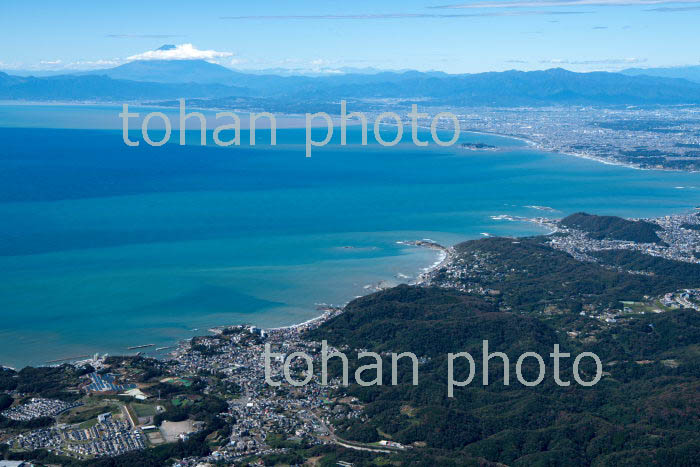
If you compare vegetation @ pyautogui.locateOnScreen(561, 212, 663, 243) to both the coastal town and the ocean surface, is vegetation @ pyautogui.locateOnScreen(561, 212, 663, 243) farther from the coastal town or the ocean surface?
the coastal town

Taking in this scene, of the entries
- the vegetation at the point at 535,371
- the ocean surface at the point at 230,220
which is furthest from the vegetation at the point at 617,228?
the vegetation at the point at 535,371

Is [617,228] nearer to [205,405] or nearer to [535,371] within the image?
[535,371]

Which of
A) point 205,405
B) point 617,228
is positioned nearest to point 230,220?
point 617,228

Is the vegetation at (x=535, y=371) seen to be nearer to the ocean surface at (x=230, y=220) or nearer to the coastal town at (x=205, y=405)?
the coastal town at (x=205, y=405)

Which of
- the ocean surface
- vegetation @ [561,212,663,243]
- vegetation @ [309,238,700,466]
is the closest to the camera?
vegetation @ [309,238,700,466]

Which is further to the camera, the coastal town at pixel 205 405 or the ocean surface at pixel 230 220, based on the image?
the ocean surface at pixel 230 220

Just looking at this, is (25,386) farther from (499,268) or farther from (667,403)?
(499,268)

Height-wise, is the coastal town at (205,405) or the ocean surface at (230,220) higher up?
the ocean surface at (230,220)

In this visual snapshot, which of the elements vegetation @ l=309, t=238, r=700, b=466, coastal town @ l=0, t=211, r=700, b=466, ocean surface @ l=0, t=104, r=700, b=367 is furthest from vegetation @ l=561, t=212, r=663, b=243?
coastal town @ l=0, t=211, r=700, b=466
